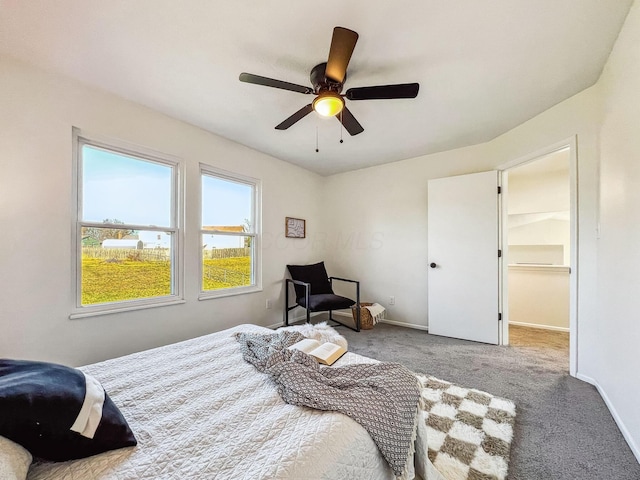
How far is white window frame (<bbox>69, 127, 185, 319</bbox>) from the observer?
6.98 ft

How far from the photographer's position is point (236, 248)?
342 centimetres

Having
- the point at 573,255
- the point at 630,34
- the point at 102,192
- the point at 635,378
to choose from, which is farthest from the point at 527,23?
the point at 102,192

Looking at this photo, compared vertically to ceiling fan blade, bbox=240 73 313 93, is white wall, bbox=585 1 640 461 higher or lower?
lower

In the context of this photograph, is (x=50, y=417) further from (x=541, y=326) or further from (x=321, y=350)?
(x=541, y=326)

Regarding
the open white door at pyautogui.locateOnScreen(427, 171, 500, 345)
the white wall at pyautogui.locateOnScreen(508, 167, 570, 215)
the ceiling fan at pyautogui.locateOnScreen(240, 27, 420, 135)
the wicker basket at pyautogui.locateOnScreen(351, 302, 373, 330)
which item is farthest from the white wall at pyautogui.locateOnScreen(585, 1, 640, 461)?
the white wall at pyautogui.locateOnScreen(508, 167, 570, 215)

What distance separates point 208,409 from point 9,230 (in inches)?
76.7

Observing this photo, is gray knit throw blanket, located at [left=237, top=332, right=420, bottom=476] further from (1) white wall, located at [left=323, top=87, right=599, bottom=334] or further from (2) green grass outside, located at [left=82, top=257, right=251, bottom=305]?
(1) white wall, located at [left=323, top=87, right=599, bottom=334]

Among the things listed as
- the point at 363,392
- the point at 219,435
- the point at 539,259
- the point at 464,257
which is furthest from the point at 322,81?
the point at 539,259

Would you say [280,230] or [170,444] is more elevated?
[280,230]

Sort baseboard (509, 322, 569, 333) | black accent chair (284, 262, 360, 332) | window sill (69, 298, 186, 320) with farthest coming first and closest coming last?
baseboard (509, 322, 569, 333) < black accent chair (284, 262, 360, 332) < window sill (69, 298, 186, 320)

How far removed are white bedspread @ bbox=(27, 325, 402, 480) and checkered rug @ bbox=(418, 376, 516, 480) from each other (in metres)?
0.60

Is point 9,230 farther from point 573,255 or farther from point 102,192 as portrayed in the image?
point 573,255

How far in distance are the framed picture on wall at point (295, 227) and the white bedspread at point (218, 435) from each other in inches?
108

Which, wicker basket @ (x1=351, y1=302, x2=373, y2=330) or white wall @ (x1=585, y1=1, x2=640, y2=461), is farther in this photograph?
wicker basket @ (x1=351, y1=302, x2=373, y2=330)
